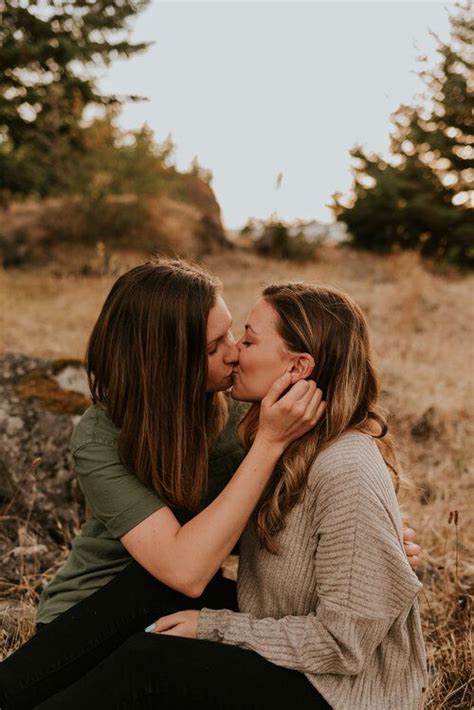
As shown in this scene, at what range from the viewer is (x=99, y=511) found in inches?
88.2

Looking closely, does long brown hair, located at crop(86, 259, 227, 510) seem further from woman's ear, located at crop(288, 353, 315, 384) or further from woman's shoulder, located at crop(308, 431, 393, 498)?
woman's shoulder, located at crop(308, 431, 393, 498)

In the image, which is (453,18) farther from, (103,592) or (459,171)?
(103,592)

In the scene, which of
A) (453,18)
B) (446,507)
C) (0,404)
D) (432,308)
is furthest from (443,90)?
(0,404)

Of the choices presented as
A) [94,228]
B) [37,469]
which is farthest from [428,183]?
[37,469]

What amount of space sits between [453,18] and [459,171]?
462 cm

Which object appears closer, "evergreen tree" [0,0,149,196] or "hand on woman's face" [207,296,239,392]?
"hand on woman's face" [207,296,239,392]

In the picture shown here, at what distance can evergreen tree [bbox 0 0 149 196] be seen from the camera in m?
11.5

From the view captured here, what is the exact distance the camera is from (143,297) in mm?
2305

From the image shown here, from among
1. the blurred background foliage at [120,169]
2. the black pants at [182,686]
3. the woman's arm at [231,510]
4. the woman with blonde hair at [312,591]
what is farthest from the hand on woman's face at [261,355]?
the blurred background foliage at [120,169]

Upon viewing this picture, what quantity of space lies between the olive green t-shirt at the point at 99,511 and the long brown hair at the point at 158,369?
0.16 ft

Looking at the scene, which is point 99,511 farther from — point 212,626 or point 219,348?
point 219,348

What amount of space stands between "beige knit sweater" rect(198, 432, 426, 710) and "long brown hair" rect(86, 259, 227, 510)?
46cm

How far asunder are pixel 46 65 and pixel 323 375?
11396 millimetres

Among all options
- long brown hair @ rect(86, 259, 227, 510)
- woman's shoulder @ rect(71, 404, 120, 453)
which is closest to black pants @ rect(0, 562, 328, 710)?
long brown hair @ rect(86, 259, 227, 510)
